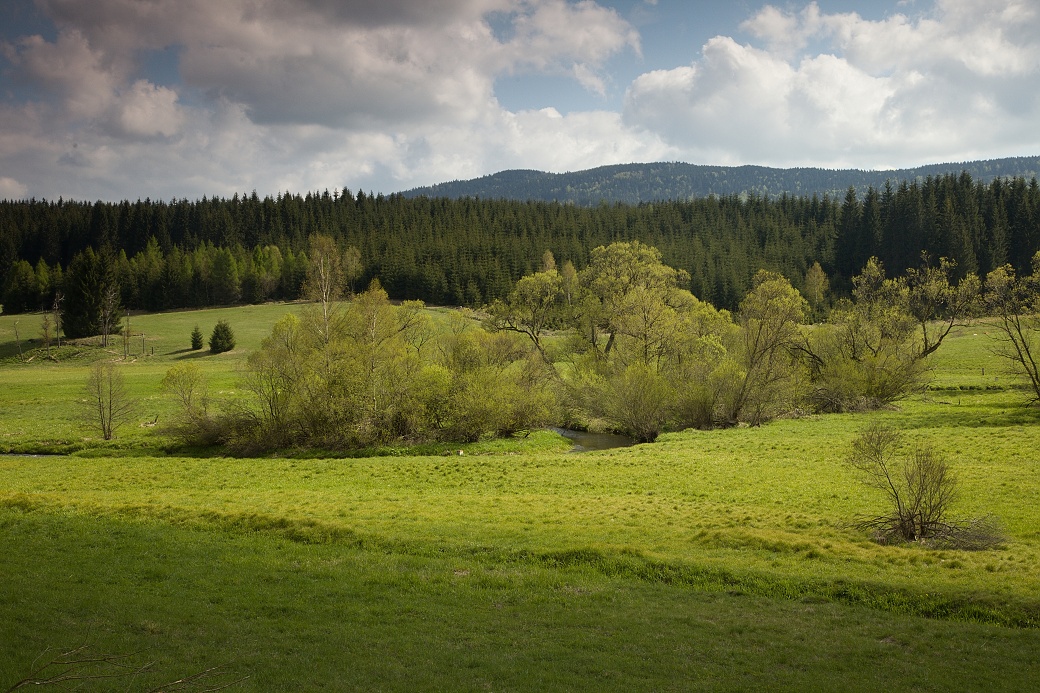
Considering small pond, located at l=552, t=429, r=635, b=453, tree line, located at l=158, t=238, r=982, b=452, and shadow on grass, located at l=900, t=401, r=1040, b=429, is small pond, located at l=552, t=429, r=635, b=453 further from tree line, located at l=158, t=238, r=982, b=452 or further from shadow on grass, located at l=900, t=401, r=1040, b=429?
shadow on grass, located at l=900, t=401, r=1040, b=429

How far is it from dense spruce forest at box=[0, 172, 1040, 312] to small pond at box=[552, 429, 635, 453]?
70310mm

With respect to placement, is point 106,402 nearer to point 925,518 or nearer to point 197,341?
point 197,341

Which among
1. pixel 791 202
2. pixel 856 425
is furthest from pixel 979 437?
pixel 791 202

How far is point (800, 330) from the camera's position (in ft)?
176

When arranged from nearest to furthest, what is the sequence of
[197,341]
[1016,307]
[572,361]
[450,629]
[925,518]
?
[450,629] → [925,518] → [1016,307] → [572,361] → [197,341]

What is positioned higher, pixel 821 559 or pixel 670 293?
pixel 670 293

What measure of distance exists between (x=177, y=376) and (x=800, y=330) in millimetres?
49995

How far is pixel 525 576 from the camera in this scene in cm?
1752

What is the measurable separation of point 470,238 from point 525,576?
440 feet

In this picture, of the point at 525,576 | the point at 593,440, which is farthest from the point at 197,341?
the point at 525,576

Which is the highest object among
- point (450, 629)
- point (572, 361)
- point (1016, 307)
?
point (1016, 307)

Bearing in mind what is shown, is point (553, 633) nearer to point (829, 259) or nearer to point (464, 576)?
point (464, 576)

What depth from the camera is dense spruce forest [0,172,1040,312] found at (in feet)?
386

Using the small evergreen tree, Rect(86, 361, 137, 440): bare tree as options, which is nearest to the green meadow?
Rect(86, 361, 137, 440): bare tree
